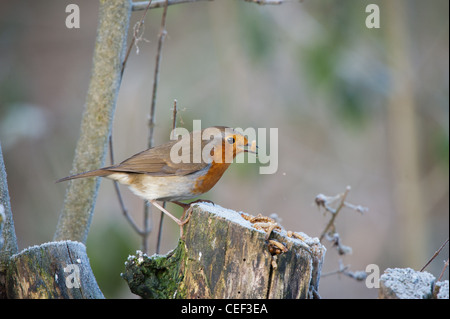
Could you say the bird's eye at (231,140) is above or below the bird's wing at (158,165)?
above

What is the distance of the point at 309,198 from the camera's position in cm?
760

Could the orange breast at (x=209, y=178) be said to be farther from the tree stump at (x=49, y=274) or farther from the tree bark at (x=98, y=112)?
the tree stump at (x=49, y=274)

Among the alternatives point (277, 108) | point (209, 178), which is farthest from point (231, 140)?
point (277, 108)

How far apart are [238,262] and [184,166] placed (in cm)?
127

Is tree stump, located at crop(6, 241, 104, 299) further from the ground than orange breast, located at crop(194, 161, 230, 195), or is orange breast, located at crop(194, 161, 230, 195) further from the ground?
orange breast, located at crop(194, 161, 230, 195)

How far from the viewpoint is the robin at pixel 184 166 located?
3.27 meters

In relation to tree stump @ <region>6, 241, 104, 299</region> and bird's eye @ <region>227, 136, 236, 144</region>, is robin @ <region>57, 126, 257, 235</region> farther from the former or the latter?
tree stump @ <region>6, 241, 104, 299</region>

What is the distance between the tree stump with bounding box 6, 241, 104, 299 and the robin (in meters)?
1.00

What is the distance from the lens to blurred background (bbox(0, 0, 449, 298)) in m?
5.16

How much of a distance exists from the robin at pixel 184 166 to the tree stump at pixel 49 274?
3.29 ft

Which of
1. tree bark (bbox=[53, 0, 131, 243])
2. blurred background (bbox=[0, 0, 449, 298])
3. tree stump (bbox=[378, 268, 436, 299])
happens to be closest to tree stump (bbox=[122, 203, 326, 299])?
tree stump (bbox=[378, 268, 436, 299])

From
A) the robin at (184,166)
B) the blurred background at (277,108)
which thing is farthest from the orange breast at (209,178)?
the blurred background at (277,108)

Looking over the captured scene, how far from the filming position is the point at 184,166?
3287mm
